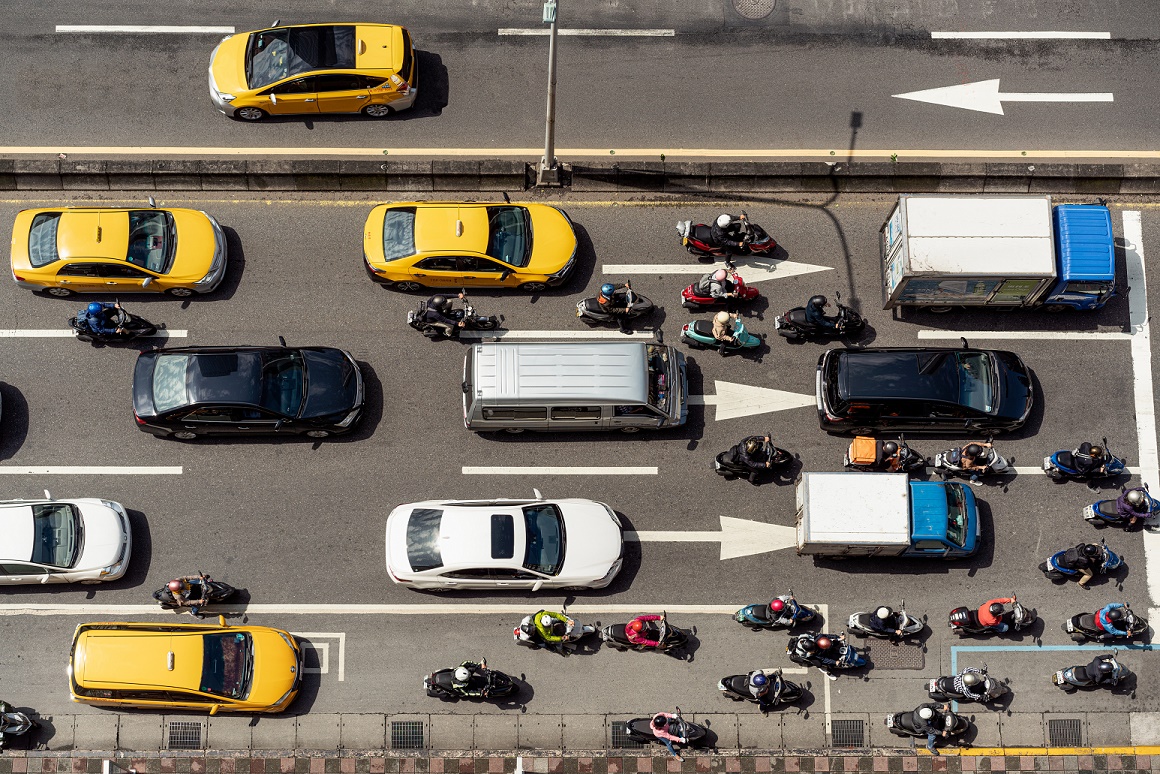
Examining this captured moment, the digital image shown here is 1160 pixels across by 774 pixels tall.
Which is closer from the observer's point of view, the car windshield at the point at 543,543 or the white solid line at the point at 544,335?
the car windshield at the point at 543,543

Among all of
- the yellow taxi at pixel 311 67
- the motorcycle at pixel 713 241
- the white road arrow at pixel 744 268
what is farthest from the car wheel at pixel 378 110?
the motorcycle at pixel 713 241

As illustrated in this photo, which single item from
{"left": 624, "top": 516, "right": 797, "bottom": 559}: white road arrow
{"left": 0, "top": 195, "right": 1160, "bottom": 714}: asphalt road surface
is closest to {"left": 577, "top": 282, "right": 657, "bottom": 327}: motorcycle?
{"left": 0, "top": 195, "right": 1160, "bottom": 714}: asphalt road surface

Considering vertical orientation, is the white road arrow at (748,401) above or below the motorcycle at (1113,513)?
above

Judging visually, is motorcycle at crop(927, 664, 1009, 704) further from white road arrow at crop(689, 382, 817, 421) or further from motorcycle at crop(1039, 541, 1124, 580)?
white road arrow at crop(689, 382, 817, 421)

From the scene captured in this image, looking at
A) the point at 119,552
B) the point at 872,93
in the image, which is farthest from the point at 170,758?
the point at 872,93

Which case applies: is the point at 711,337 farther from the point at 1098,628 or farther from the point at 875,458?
the point at 1098,628

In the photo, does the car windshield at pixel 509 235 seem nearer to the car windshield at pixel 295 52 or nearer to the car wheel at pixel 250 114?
the car windshield at pixel 295 52

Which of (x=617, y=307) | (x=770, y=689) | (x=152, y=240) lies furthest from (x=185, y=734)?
(x=617, y=307)
